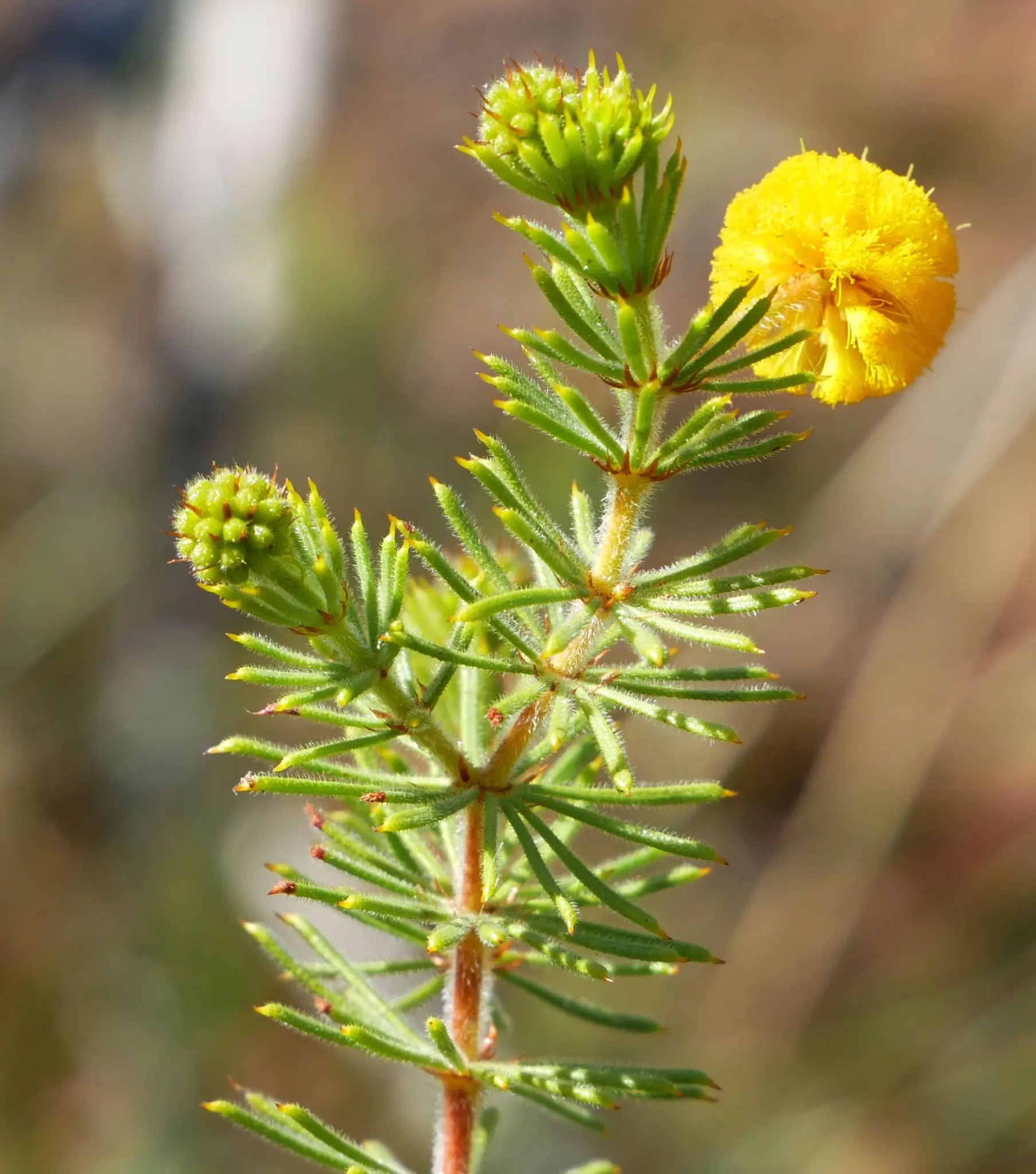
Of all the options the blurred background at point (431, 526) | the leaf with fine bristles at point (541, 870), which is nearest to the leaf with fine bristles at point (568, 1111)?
the leaf with fine bristles at point (541, 870)

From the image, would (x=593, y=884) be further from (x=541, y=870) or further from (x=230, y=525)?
(x=230, y=525)

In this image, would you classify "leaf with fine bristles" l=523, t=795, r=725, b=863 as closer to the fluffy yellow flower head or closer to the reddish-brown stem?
the reddish-brown stem

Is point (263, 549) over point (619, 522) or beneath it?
beneath

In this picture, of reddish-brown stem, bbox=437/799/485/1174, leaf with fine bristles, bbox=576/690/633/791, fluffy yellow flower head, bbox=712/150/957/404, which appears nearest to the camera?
leaf with fine bristles, bbox=576/690/633/791

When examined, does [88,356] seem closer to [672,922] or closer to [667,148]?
[667,148]

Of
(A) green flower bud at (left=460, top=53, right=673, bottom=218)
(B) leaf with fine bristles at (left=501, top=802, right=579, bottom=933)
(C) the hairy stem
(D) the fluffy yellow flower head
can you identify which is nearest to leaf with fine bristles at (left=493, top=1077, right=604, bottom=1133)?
(B) leaf with fine bristles at (left=501, top=802, right=579, bottom=933)

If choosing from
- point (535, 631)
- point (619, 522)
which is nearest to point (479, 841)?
point (535, 631)

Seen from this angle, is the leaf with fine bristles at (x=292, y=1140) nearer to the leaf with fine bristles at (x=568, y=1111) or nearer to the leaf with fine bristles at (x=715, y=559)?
the leaf with fine bristles at (x=568, y=1111)
